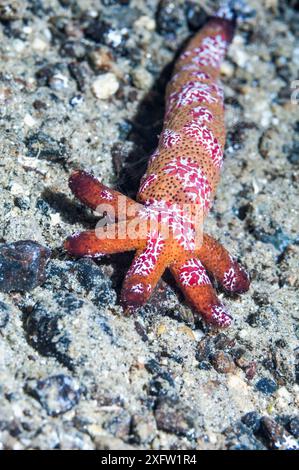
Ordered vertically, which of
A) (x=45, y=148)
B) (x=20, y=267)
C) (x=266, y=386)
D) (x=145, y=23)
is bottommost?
(x=266, y=386)

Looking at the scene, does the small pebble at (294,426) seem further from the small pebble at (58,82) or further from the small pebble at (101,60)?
the small pebble at (101,60)

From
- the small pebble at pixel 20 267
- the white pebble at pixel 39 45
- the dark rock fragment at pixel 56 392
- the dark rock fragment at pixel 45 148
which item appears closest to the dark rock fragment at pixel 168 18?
the white pebble at pixel 39 45

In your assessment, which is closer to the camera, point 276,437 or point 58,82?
point 276,437

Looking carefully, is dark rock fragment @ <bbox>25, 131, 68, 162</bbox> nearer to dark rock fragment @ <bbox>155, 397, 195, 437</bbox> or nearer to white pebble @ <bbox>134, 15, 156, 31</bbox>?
white pebble @ <bbox>134, 15, 156, 31</bbox>

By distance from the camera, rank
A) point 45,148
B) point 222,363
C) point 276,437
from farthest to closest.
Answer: point 45,148 → point 222,363 → point 276,437

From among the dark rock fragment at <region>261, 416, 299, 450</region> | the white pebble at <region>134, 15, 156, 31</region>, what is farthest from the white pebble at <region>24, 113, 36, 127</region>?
the dark rock fragment at <region>261, 416, 299, 450</region>

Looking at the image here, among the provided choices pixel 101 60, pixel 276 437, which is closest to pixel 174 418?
pixel 276 437

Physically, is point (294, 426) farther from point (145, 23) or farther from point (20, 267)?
point (145, 23)

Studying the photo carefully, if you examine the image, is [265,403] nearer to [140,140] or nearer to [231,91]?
[140,140]
